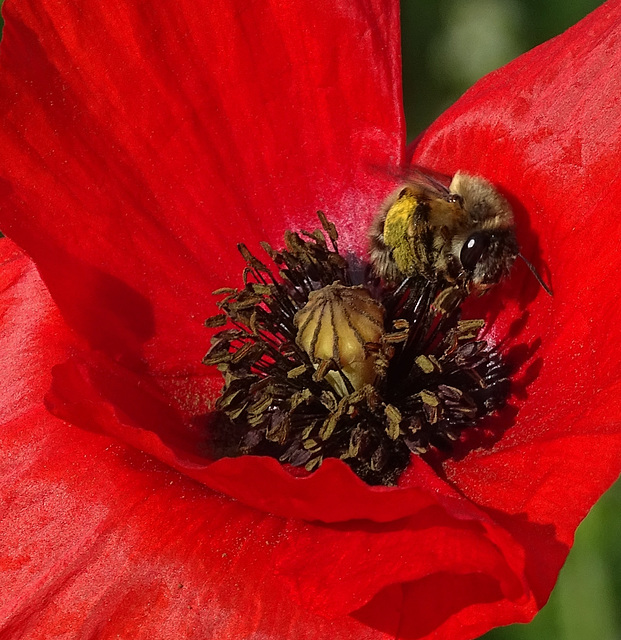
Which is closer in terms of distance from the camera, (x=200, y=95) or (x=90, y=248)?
(x=90, y=248)

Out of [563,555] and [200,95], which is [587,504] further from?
[200,95]

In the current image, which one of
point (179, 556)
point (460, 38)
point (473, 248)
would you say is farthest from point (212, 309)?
point (460, 38)

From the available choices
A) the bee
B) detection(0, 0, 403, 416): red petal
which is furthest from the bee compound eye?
detection(0, 0, 403, 416): red petal

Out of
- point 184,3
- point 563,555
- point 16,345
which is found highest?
point 184,3

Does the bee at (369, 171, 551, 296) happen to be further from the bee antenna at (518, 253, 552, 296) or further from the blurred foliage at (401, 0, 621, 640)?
the blurred foliage at (401, 0, 621, 640)

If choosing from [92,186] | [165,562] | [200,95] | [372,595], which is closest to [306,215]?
[200,95]

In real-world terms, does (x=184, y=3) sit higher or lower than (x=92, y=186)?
higher
